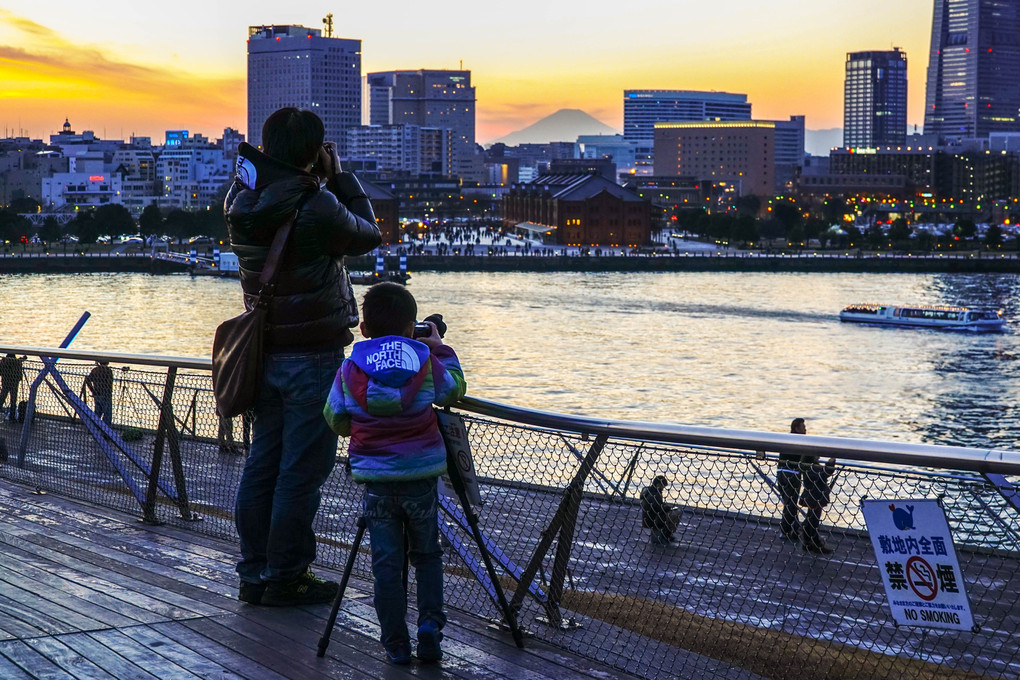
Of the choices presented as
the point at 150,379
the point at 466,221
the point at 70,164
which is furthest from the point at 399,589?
the point at 70,164

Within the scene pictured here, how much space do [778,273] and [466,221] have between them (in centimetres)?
8592

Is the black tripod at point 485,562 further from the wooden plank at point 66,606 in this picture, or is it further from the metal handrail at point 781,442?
the wooden plank at point 66,606

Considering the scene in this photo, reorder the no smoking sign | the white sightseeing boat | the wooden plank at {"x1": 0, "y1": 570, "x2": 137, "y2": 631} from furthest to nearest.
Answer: the white sightseeing boat
the wooden plank at {"x1": 0, "y1": 570, "x2": 137, "y2": 631}
the no smoking sign

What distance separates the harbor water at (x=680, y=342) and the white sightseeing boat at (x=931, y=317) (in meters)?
1.14

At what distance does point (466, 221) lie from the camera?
182875 mm

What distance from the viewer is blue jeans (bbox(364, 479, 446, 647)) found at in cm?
381

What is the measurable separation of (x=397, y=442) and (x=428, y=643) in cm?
62

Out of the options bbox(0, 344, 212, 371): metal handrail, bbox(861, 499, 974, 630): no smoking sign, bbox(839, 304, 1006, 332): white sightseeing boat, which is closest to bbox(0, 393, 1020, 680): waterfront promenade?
bbox(861, 499, 974, 630): no smoking sign

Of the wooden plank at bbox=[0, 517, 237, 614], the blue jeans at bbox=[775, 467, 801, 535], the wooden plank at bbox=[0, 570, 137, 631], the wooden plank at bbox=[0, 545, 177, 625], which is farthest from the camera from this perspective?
the wooden plank at bbox=[0, 517, 237, 614]

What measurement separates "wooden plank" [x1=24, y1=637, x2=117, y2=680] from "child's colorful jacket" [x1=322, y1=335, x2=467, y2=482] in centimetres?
92

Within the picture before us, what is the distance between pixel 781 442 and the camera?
3529 millimetres

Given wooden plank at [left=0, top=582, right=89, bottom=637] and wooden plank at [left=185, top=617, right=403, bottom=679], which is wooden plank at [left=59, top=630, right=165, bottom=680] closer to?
wooden plank at [left=0, top=582, right=89, bottom=637]

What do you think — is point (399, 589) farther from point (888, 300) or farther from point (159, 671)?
point (888, 300)

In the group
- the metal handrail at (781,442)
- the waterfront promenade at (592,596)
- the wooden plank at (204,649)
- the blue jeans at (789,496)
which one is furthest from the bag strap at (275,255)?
the blue jeans at (789,496)
